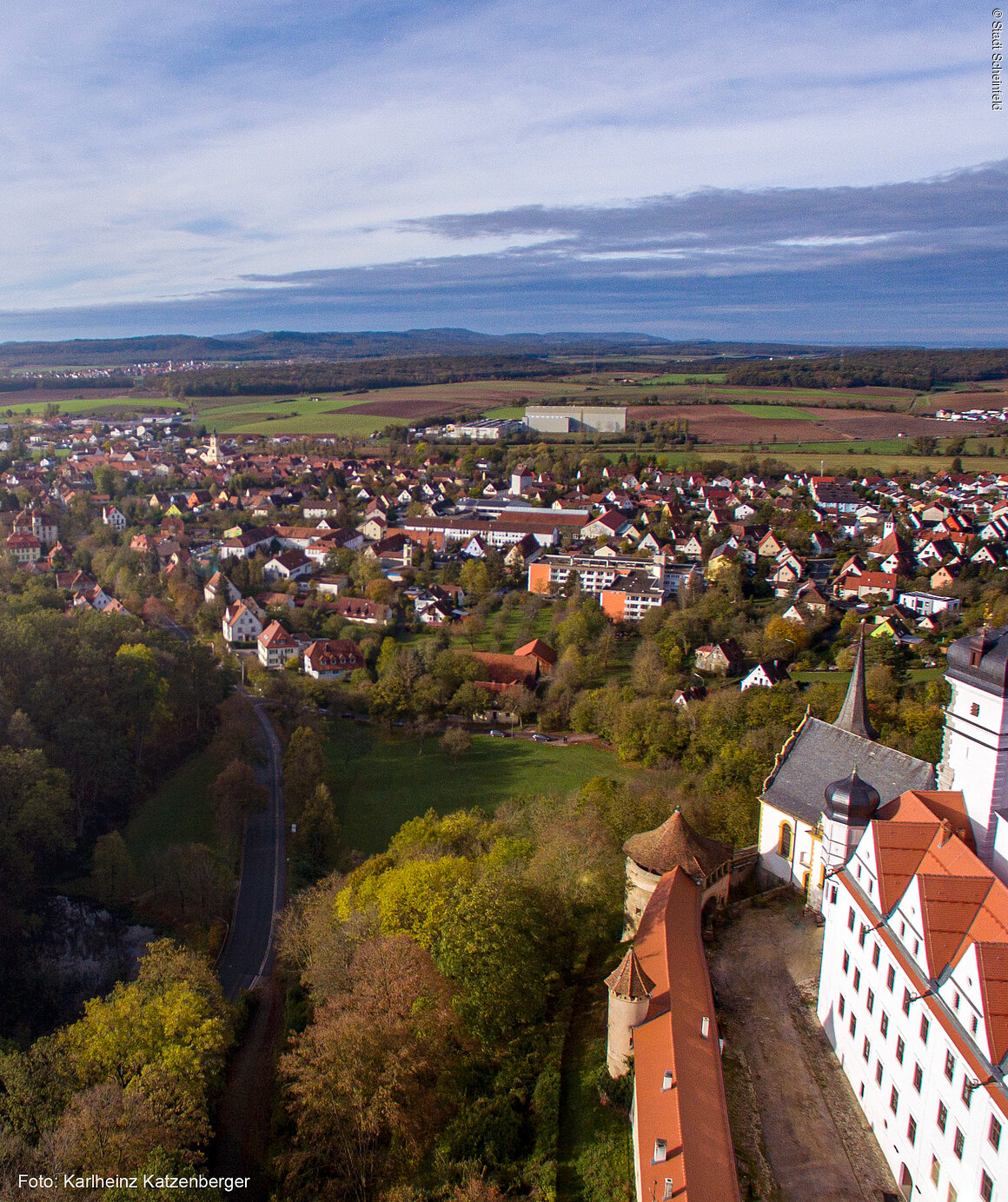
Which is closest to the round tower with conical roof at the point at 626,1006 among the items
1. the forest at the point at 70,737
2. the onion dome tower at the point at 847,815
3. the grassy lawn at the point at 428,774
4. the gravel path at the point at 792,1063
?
the gravel path at the point at 792,1063

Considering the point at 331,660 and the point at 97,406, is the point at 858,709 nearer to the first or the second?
the point at 331,660

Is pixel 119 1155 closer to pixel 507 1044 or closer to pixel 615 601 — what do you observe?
pixel 507 1044

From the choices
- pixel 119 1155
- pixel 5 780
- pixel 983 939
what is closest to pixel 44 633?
pixel 5 780

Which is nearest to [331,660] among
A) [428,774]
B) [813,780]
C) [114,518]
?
[428,774]

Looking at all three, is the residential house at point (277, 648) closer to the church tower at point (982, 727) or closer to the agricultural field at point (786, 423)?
the church tower at point (982, 727)

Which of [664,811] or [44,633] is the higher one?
[44,633]

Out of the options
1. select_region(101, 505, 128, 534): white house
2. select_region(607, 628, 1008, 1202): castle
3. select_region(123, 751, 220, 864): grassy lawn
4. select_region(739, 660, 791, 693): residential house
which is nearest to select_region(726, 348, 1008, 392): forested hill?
select_region(101, 505, 128, 534): white house
